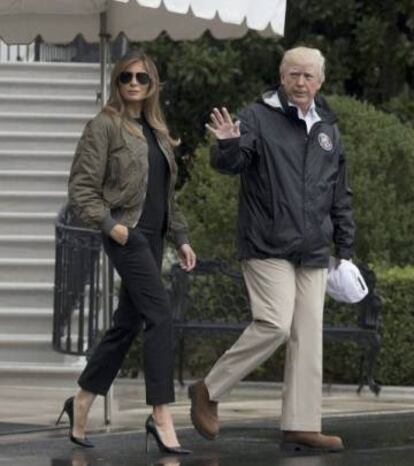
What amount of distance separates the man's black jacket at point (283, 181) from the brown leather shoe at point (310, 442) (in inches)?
33.8

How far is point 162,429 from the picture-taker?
8695mm

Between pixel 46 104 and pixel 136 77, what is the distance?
8015mm

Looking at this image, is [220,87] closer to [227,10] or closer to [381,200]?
[381,200]

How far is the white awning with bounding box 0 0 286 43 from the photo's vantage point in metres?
9.38

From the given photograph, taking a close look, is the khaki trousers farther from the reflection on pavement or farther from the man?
the reflection on pavement

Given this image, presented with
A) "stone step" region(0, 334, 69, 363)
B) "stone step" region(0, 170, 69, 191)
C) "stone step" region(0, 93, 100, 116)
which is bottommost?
"stone step" region(0, 334, 69, 363)

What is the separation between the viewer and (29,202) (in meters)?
15.0

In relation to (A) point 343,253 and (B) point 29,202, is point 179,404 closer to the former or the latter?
(A) point 343,253

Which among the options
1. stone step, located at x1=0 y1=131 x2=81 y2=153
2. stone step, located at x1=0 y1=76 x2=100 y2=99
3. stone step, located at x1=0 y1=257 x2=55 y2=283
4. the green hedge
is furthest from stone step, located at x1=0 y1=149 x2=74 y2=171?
the green hedge

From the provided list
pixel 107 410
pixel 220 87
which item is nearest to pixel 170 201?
pixel 107 410

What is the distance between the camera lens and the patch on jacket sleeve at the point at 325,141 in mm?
8922

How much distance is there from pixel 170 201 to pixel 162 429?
1116 mm

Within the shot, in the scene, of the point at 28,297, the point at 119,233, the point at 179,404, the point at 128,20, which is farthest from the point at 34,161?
the point at 119,233

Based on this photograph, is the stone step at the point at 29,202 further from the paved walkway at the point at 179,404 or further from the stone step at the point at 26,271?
the paved walkway at the point at 179,404
